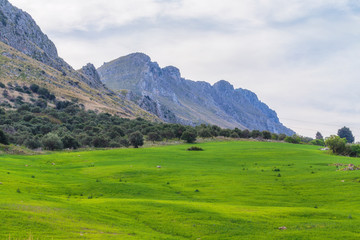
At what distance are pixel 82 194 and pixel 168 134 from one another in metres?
81.2

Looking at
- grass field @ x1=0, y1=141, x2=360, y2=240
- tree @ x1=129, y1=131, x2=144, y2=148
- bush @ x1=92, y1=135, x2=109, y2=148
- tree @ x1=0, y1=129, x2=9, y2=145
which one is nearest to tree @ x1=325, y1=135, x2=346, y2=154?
grass field @ x1=0, y1=141, x2=360, y2=240

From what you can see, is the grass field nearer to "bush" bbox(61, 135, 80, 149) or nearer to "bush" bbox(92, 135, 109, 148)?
"bush" bbox(61, 135, 80, 149)

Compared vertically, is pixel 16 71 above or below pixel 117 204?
above

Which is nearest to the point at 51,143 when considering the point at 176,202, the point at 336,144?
the point at 176,202

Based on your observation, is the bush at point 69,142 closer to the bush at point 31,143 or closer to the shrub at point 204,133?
the bush at point 31,143

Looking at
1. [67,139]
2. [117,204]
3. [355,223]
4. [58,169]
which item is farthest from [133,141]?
[355,223]

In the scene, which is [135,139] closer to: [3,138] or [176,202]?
[3,138]

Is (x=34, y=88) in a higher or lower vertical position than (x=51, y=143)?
higher

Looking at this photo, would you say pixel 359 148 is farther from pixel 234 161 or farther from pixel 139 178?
pixel 139 178

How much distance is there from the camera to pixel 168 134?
374 feet

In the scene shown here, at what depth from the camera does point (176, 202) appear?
1194 inches

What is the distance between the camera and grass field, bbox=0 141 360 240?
69.1ft

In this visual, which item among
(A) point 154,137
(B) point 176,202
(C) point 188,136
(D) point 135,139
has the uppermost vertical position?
(C) point 188,136

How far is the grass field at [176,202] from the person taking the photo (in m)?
21.1
